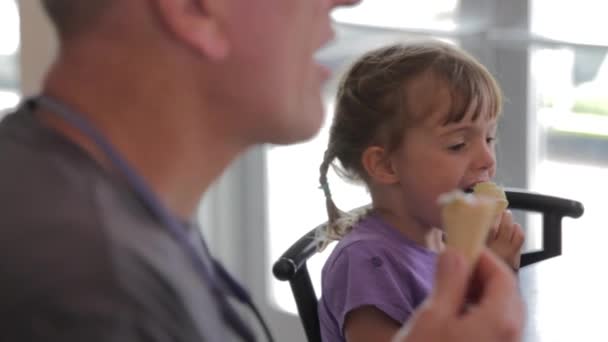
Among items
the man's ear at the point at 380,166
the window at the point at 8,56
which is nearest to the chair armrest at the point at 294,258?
the man's ear at the point at 380,166

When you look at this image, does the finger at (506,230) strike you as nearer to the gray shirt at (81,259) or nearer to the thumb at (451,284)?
the thumb at (451,284)

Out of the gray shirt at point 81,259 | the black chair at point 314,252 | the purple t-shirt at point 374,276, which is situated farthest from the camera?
the black chair at point 314,252

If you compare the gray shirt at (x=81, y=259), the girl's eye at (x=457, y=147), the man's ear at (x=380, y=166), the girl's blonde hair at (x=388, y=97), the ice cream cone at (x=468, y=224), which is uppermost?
the gray shirt at (x=81, y=259)

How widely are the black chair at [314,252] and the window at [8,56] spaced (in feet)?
5.90

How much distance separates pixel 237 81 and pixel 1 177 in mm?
180

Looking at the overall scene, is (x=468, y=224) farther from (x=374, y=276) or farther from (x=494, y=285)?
(x=374, y=276)

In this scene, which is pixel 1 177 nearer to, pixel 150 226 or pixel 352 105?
pixel 150 226

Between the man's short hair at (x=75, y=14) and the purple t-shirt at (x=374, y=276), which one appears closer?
the man's short hair at (x=75, y=14)

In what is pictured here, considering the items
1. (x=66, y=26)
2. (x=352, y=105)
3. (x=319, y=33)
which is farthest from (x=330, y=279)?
(x=66, y=26)

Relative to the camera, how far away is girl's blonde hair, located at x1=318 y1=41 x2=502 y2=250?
1466 millimetres

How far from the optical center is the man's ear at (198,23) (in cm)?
70

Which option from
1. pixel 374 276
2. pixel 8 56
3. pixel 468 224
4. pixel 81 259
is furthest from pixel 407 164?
pixel 8 56

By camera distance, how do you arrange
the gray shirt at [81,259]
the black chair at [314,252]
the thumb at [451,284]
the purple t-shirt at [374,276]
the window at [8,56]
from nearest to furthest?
the gray shirt at [81,259] → the thumb at [451,284] → the purple t-shirt at [374,276] → the black chair at [314,252] → the window at [8,56]

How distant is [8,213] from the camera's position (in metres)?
0.66
